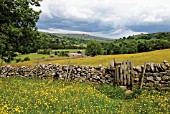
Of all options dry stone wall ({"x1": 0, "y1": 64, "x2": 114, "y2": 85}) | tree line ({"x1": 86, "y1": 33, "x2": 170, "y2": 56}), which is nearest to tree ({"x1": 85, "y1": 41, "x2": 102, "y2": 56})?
tree line ({"x1": 86, "y1": 33, "x2": 170, "y2": 56})

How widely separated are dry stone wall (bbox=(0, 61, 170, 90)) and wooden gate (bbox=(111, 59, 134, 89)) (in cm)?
33

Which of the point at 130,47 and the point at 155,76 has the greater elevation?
the point at 130,47

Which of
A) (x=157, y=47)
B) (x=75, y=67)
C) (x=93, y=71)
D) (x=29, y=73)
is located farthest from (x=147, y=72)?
(x=157, y=47)

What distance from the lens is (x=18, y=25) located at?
29688mm

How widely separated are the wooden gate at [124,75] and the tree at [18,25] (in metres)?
11.1

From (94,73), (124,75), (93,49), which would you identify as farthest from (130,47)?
(124,75)

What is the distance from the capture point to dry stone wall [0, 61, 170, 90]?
19.7m

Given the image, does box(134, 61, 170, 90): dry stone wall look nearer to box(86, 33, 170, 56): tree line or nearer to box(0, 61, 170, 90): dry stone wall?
box(0, 61, 170, 90): dry stone wall

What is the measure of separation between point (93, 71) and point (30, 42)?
35.1 ft

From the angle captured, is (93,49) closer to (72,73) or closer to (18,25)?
(18,25)

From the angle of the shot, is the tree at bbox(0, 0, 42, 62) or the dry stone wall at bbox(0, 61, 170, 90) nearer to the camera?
the dry stone wall at bbox(0, 61, 170, 90)

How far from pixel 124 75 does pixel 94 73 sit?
335 centimetres

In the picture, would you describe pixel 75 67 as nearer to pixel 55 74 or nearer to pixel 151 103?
pixel 55 74

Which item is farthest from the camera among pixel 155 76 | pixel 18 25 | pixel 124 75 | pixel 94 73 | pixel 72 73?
pixel 18 25
